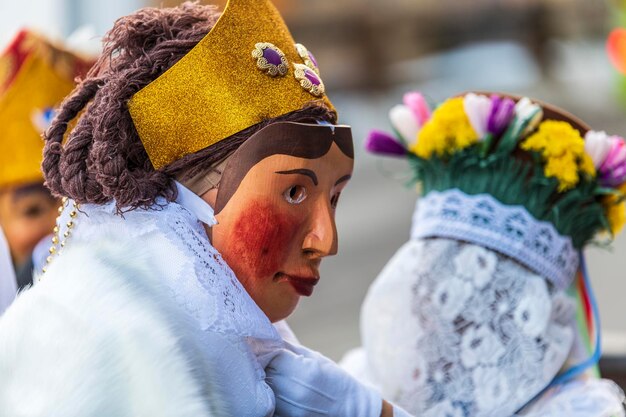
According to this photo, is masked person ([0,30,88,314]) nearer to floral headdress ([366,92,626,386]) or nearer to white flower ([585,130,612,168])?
floral headdress ([366,92,626,386])

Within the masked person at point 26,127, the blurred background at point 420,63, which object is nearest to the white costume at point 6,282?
the masked person at point 26,127

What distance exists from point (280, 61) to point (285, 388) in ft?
1.70

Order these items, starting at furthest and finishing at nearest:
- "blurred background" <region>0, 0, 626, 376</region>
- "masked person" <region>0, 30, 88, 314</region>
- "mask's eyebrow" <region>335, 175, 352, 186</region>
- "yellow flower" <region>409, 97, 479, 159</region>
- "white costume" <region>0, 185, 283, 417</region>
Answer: "blurred background" <region>0, 0, 626, 376</region> < "masked person" <region>0, 30, 88, 314</region> < "yellow flower" <region>409, 97, 479, 159</region> < "mask's eyebrow" <region>335, 175, 352, 186</region> < "white costume" <region>0, 185, 283, 417</region>

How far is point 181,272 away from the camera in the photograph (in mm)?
1423

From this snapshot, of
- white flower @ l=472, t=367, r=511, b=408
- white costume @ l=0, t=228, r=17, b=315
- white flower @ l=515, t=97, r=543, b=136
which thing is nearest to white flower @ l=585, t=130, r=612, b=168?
white flower @ l=515, t=97, r=543, b=136

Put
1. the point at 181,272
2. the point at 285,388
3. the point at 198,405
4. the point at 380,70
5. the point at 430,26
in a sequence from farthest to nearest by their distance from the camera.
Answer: the point at 430,26 → the point at 380,70 → the point at 285,388 → the point at 181,272 → the point at 198,405

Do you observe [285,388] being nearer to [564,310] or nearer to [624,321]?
[564,310]

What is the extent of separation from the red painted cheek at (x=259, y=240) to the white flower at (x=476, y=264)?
671mm

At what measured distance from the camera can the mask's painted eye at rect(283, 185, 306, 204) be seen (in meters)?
1.51

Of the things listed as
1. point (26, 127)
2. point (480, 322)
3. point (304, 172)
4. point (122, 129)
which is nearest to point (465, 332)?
point (480, 322)

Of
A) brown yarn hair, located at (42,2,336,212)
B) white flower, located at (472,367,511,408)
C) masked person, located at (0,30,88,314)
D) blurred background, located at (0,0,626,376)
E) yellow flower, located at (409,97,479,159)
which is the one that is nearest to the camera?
brown yarn hair, located at (42,2,336,212)

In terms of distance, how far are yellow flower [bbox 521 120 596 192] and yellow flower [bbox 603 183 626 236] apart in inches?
3.4

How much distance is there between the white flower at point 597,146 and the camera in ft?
6.69

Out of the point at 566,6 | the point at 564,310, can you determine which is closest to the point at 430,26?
the point at 566,6
